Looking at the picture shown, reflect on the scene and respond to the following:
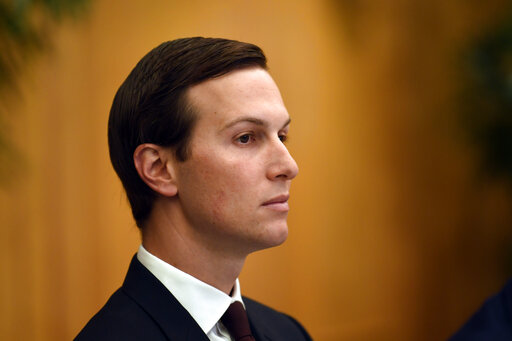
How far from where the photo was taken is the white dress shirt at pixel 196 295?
1485 millimetres

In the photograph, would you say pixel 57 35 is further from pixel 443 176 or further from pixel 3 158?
pixel 443 176

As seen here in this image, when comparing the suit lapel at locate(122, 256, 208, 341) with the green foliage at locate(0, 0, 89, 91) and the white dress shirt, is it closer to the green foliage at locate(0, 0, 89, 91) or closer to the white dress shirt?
the white dress shirt

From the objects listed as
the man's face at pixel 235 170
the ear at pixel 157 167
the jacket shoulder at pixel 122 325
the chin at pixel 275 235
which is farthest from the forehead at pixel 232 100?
the jacket shoulder at pixel 122 325

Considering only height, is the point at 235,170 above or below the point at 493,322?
above

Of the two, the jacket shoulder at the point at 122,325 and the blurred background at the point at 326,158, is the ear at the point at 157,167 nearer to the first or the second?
the jacket shoulder at the point at 122,325

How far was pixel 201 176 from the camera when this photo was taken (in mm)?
1496

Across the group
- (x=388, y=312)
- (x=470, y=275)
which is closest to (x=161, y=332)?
(x=388, y=312)

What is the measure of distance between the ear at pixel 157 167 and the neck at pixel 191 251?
0.05 m

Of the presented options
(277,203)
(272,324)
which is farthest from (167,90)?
(272,324)

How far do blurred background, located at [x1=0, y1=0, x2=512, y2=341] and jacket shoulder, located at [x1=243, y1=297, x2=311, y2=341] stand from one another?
0.91 metres

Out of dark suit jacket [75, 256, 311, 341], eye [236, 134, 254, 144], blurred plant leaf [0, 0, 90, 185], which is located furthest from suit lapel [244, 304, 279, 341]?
blurred plant leaf [0, 0, 90, 185]

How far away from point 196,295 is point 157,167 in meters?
0.34

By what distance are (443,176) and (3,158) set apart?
3647 millimetres

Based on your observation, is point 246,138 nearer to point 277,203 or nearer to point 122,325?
point 277,203
